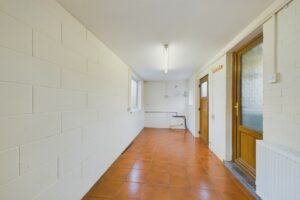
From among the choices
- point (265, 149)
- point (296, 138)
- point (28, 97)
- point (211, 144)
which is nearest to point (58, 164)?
point (28, 97)

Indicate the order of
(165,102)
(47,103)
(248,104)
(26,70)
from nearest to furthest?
(26,70) → (47,103) → (248,104) → (165,102)

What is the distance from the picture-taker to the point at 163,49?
104 inches

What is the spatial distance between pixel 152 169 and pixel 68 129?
1676mm

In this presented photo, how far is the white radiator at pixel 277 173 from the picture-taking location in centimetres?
115

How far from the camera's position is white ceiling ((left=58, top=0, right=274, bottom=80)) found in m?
1.44

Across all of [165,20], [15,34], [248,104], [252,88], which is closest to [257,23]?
[252,88]

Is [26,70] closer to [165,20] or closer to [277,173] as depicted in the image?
[165,20]

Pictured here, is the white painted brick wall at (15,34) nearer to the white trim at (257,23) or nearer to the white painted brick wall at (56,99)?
the white painted brick wall at (56,99)

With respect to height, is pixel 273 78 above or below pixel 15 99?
above

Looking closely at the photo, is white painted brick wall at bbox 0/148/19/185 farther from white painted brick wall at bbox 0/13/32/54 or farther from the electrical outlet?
the electrical outlet

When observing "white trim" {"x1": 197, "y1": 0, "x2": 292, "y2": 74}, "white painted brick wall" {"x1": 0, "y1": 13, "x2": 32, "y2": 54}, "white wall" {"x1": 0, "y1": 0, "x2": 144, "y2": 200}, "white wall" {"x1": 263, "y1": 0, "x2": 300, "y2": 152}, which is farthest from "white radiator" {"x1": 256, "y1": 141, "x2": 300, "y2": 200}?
"white painted brick wall" {"x1": 0, "y1": 13, "x2": 32, "y2": 54}

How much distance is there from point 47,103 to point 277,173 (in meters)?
2.19

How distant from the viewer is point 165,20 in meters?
1.71

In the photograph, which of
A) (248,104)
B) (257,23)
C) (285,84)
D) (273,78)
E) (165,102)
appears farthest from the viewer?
(165,102)
